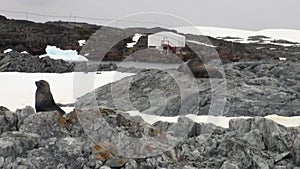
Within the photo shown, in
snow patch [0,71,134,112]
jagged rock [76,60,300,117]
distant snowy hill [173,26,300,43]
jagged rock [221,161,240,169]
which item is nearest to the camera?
jagged rock [221,161,240,169]

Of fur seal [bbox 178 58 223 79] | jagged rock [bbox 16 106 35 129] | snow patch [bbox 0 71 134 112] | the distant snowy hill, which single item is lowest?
snow patch [bbox 0 71 134 112]

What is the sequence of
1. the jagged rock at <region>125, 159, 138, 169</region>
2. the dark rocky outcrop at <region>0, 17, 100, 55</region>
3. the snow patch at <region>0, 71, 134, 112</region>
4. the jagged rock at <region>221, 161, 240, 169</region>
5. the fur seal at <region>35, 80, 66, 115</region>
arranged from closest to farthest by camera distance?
the jagged rock at <region>125, 159, 138, 169</region> → the jagged rock at <region>221, 161, 240, 169</region> → the fur seal at <region>35, 80, 66, 115</region> → the snow patch at <region>0, 71, 134, 112</region> → the dark rocky outcrop at <region>0, 17, 100, 55</region>

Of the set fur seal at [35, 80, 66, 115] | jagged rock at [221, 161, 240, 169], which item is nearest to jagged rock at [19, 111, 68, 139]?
jagged rock at [221, 161, 240, 169]

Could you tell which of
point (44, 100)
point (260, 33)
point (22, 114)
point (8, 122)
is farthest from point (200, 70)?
point (260, 33)

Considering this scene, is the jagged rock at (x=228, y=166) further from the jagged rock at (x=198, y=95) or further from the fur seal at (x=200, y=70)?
the fur seal at (x=200, y=70)

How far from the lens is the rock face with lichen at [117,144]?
5.06m

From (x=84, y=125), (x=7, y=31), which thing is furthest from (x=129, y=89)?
(x=7, y=31)

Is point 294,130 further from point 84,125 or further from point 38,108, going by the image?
point 38,108

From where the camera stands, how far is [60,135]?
226 inches

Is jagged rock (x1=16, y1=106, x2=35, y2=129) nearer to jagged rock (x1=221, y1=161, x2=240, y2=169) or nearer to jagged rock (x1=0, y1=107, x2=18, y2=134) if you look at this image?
jagged rock (x1=0, y1=107, x2=18, y2=134)

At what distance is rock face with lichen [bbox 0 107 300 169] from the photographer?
5.06 metres

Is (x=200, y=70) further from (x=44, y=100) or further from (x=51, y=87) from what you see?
(x=44, y=100)

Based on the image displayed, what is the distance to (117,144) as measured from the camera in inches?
218

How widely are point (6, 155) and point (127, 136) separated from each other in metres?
1.48
